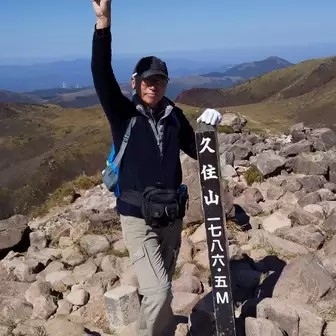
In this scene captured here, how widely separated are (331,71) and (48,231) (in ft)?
200

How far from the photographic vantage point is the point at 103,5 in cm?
402

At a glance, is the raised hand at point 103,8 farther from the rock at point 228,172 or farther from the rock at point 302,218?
the rock at point 228,172

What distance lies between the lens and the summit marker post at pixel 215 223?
15.6 feet

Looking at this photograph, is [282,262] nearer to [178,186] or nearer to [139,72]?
[178,186]

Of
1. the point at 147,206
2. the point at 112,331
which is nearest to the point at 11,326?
the point at 112,331

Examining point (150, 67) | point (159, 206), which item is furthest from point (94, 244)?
point (150, 67)

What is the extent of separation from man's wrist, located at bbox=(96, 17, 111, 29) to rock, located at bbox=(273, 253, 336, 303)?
344cm

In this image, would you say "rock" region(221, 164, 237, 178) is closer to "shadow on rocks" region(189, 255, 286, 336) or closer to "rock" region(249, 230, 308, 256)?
"rock" region(249, 230, 308, 256)

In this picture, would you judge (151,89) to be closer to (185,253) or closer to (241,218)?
(185,253)

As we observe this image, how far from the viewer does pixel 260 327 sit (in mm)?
5113

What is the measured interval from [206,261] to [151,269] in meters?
3.18

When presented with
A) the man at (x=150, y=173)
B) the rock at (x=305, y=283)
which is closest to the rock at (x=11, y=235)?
the rock at (x=305, y=283)

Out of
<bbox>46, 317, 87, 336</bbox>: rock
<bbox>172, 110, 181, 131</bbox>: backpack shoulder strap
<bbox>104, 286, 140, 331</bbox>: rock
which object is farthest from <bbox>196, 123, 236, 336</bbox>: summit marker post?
<bbox>46, 317, 87, 336</bbox>: rock

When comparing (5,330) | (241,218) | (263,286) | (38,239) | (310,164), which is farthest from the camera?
(310,164)
